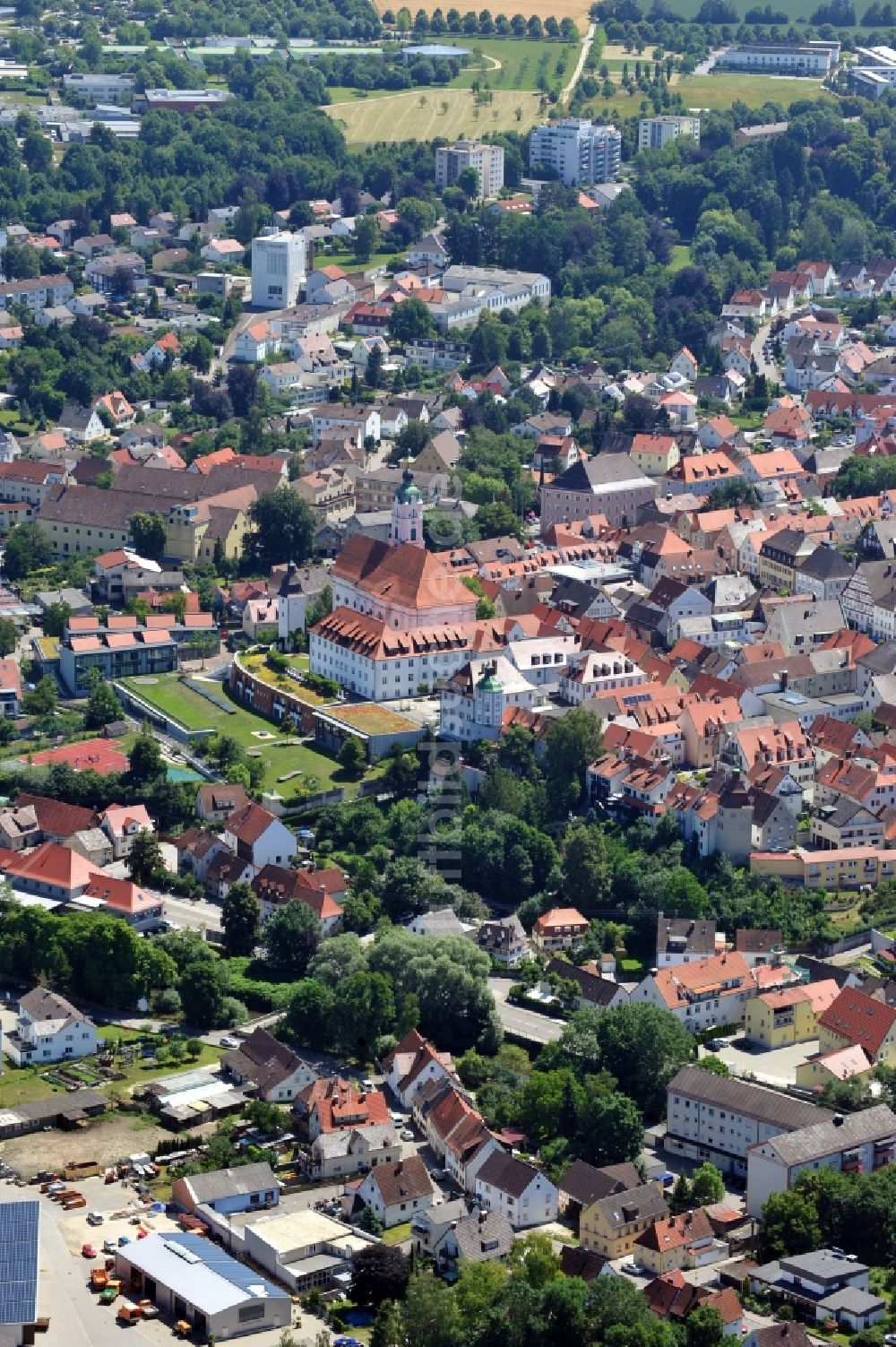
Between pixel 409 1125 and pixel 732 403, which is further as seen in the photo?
pixel 732 403

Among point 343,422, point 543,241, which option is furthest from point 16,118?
point 343,422

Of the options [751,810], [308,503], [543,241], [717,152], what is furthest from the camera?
[717,152]

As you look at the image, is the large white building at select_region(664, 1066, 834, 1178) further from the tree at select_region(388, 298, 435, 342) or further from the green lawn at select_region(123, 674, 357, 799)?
the tree at select_region(388, 298, 435, 342)

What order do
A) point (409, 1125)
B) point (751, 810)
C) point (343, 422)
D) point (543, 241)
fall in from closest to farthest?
point (409, 1125), point (751, 810), point (343, 422), point (543, 241)

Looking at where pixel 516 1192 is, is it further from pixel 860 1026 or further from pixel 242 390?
pixel 242 390

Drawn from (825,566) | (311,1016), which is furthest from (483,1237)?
(825,566)

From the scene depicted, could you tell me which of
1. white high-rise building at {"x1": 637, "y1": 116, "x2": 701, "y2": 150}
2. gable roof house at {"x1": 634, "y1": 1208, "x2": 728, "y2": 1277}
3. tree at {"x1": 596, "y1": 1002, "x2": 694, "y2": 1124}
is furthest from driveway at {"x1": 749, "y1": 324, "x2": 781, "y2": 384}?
gable roof house at {"x1": 634, "y1": 1208, "x2": 728, "y2": 1277}

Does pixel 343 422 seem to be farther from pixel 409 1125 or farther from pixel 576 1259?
pixel 576 1259
